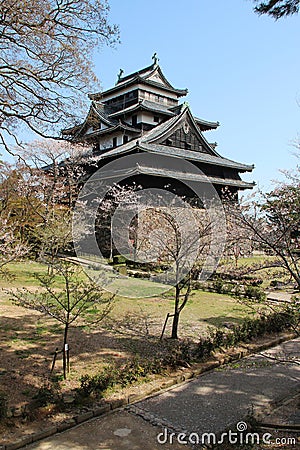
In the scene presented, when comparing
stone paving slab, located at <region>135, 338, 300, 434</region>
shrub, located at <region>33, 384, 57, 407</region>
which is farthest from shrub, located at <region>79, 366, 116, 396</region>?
stone paving slab, located at <region>135, 338, 300, 434</region>

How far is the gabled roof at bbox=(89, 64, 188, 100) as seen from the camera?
102 ft

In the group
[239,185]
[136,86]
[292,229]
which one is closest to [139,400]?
[292,229]

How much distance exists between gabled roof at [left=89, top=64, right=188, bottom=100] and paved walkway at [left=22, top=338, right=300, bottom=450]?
2887 cm

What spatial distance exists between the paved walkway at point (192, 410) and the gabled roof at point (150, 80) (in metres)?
28.9

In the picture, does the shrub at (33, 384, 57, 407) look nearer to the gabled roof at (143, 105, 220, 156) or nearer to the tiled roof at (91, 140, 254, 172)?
the tiled roof at (91, 140, 254, 172)

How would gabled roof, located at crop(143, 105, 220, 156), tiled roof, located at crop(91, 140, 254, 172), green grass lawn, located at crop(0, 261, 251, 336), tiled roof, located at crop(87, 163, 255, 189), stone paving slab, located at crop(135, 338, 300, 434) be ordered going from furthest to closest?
gabled roof, located at crop(143, 105, 220, 156)
tiled roof, located at crop(91, 140, 254, 172)
tiled roof, located at crop(87, 163, 255, 189)
green grass lawn, located at crop(0, 261, 251, 336)
stone paving slab, located at crop(135, 338, 300, 434)

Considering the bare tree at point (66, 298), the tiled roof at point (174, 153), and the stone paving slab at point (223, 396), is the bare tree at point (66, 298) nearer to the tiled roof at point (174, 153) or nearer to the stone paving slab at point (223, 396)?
the stone paving slab at point (223, 396)

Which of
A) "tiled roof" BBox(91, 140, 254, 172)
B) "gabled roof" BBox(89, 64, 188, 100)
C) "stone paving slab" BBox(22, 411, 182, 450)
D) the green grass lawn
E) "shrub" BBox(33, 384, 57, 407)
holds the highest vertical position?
"gabled roof" BBox(89, 64, 188, 100)

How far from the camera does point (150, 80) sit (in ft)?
105

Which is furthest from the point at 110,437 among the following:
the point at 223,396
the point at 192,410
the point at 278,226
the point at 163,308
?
the point at 163,308

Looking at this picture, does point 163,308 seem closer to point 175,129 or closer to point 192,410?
point 192,410

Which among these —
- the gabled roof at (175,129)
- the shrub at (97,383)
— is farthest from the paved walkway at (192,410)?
the gabled roof at (175,129)

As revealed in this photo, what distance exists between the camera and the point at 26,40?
6715mm

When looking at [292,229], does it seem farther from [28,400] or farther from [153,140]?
[153,140]
